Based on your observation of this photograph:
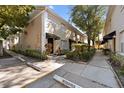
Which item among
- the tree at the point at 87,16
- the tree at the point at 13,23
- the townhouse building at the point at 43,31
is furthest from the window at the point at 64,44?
the tree at the point at 13,23

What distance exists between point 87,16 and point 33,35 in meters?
8.59

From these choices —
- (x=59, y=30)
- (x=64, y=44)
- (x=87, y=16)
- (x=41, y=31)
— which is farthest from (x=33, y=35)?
(x=87, y=16)

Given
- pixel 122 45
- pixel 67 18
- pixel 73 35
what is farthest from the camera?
pixel 73 35

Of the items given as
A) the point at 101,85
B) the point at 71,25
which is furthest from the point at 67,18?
the point at 101,85

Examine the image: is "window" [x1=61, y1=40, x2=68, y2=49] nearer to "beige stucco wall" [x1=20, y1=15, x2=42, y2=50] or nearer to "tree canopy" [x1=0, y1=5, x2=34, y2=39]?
"beige stucco wall" [x1=20, y1=15, x2=42, y2=50]

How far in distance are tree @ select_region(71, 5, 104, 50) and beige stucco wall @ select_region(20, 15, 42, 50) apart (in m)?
7.01

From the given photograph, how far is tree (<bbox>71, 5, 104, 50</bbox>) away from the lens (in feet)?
79.2

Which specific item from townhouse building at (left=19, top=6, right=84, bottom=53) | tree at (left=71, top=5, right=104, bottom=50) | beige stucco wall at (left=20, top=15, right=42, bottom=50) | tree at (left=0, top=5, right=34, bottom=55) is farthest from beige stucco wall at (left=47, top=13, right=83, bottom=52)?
tree at (left=0, top=5, right=34, bottom=55)

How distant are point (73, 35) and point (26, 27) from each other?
1095 centimetres

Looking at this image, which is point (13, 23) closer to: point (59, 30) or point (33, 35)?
point (33, 35)

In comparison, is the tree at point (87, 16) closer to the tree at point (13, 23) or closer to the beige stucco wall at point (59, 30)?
the beige stucco wall at point (59, 30)
